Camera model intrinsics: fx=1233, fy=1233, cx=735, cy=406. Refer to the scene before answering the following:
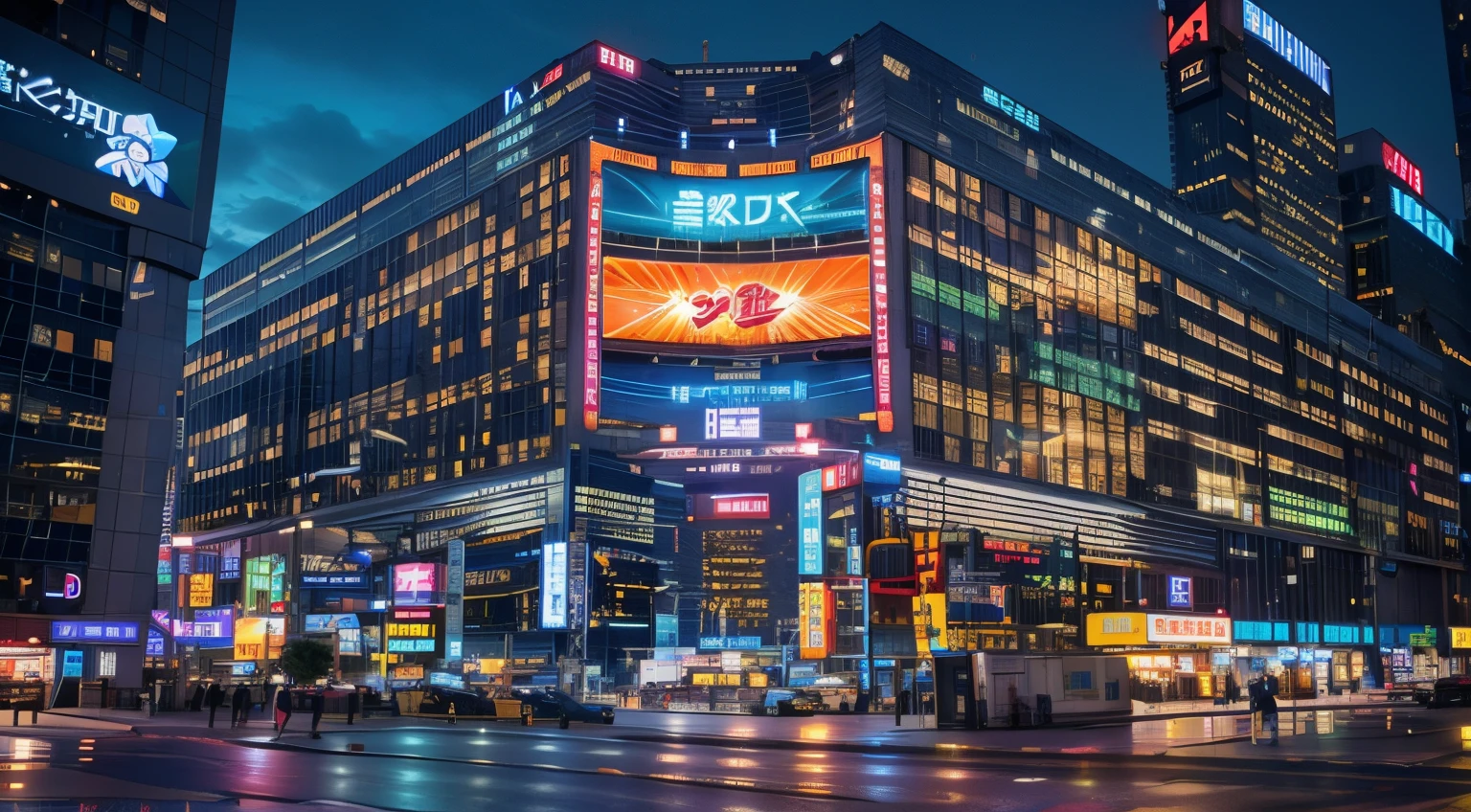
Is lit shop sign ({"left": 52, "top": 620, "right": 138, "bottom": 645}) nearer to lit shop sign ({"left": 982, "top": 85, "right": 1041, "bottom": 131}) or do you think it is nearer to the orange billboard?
the orange billboard

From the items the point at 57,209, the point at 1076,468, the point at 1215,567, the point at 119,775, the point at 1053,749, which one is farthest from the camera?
the point at 1215,567

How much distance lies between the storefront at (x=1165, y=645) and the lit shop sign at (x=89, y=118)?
59.1 m

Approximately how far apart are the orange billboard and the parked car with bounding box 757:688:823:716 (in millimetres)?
45779

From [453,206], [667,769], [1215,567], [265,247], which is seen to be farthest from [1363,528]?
[667,769]

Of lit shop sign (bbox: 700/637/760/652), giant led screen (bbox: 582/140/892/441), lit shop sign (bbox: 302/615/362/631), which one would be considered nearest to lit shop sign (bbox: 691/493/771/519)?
giant led screen (bbox: 582/140/892/441)

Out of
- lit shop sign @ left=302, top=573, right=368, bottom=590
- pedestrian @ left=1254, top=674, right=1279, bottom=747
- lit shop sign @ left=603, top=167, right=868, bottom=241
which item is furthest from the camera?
lit shop sign @ left=603, top=167, right=868, bottom=241

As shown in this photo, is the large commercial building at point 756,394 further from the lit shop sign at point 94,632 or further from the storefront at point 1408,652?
the lit shop sign at point 94,632

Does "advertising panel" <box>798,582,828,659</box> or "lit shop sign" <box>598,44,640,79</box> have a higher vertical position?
"lit shop sign" <box>598,44,640,79</box>

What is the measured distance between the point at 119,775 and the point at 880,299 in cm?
8005

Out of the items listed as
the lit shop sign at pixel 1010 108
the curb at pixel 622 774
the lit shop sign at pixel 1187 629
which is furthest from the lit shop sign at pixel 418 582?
the lit shop sign at pixel 1010 108

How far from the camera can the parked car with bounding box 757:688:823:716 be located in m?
59.8

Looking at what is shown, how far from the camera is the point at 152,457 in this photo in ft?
231

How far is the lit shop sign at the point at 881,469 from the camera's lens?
90.7 m

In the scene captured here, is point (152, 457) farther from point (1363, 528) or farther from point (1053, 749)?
point (1363, 528)
